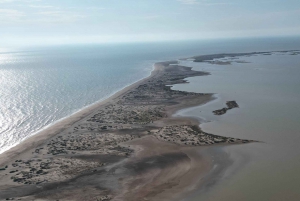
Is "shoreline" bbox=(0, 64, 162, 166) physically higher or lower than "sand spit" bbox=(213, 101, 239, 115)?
lower

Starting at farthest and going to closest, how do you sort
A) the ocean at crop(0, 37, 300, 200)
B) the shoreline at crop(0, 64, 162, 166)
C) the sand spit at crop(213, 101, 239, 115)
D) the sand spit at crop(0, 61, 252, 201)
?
the sand spit at crop(213, 101, 239, 115)
the shoreline at crop(0, 64, 162, 166)
the ocean at crop(0, 37, 300, 200)
the sand spit at crop(0, 61, 252, 201)

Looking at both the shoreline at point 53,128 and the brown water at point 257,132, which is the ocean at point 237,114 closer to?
the brown water at point 257,132

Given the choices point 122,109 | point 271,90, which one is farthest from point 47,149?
point 271,90

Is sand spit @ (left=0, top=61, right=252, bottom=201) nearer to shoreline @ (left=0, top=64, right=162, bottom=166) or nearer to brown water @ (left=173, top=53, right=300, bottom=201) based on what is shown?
shoreline @ (left=0, top=64, right=162, bottom=166)

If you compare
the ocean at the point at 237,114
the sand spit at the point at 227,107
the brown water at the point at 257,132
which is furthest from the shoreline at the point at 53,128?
the sand spit at the point at 227,107

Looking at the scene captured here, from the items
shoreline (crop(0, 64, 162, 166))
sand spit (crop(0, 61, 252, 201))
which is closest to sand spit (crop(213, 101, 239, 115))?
sand spit (crop(0, 61, 252, 201))

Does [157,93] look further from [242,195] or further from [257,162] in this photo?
[242,195]
